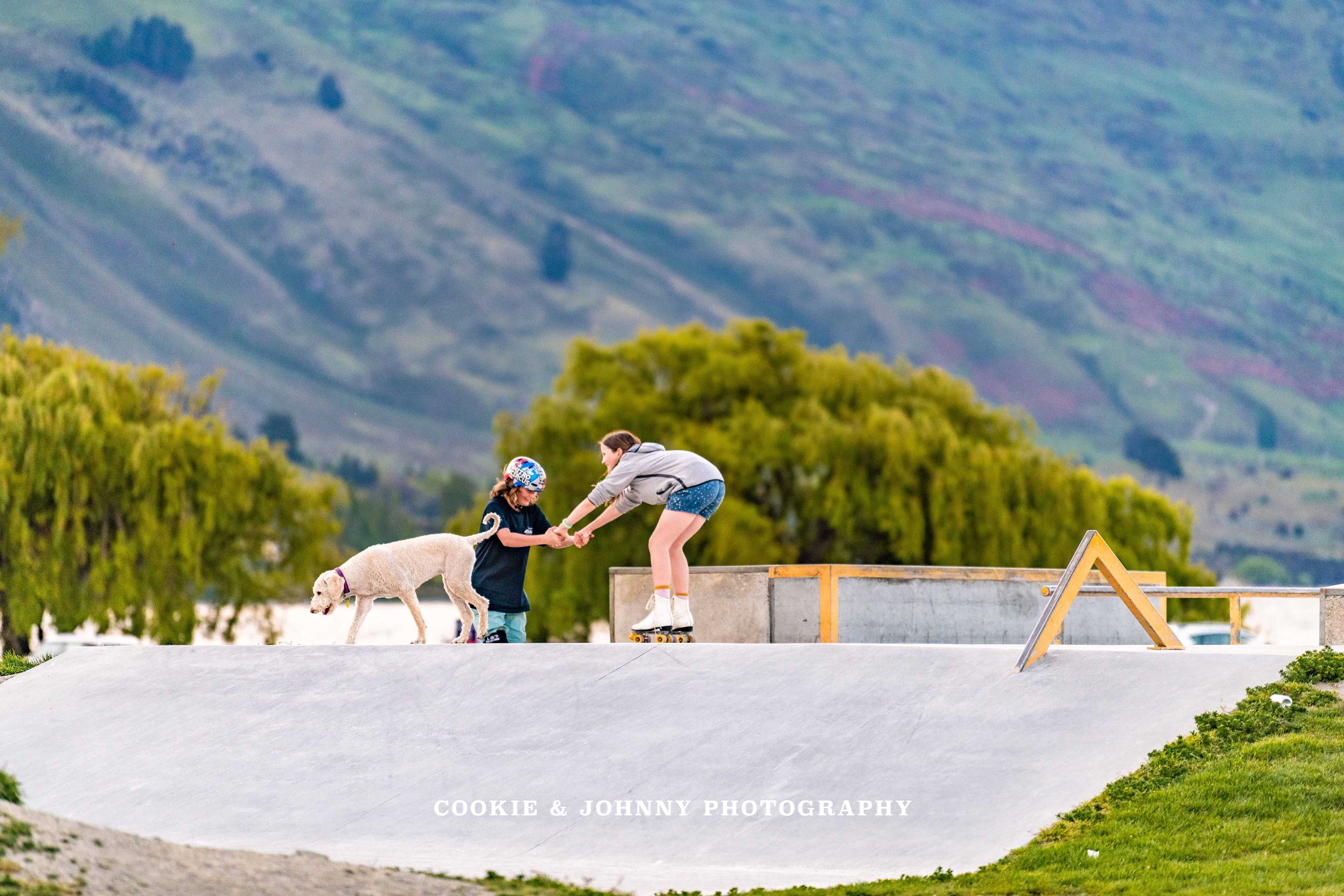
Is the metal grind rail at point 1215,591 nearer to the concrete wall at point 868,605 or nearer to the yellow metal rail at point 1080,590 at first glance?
the yellow metal rail at point 1080,590

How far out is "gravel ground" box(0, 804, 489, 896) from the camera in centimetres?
770

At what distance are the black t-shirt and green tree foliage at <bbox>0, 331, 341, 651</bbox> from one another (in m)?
24.3

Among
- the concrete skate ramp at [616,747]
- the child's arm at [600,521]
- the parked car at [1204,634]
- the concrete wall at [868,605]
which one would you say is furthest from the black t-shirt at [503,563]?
the parked car at [1204,634]

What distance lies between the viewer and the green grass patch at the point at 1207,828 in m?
7.81

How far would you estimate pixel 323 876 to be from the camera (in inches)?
315

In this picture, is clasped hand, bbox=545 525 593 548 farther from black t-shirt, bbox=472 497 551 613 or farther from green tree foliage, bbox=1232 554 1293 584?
green tree foliage, bbox=1232 554 1293 584

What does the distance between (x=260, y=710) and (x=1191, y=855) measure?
6291 mm

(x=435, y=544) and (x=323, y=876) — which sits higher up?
(x=435, y=544)

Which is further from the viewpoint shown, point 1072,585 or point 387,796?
point 1072,585

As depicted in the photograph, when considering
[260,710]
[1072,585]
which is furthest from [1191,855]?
[260,710]

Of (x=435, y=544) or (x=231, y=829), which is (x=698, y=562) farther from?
(x=231, y=829)

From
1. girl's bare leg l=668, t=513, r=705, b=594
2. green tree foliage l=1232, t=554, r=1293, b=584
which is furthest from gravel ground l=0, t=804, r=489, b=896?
green tree foliage l=1232, t=554, r=1293, b=584

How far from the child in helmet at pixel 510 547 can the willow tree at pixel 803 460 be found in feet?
84.4

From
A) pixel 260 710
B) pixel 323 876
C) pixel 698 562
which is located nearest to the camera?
pixel 323 876
